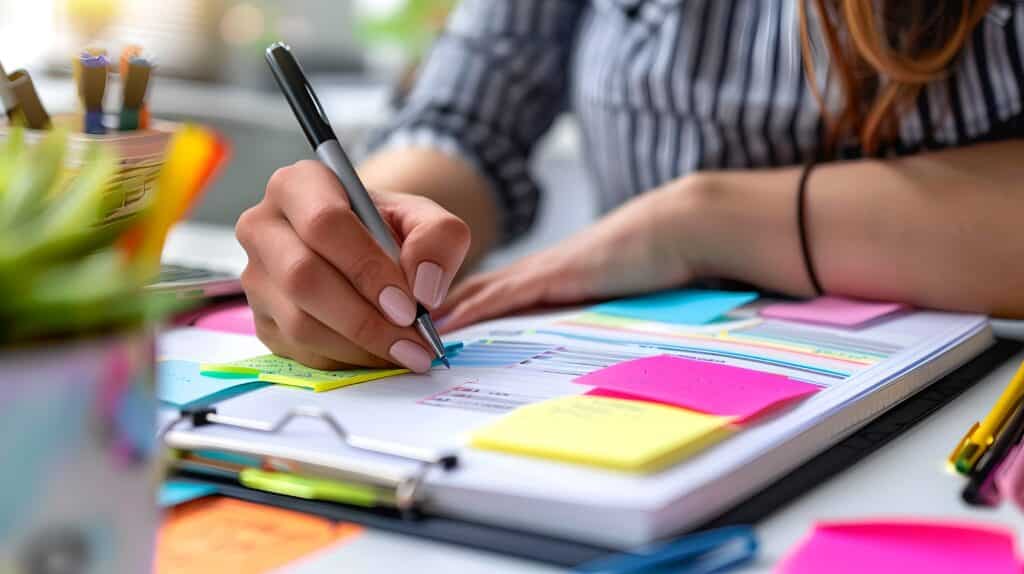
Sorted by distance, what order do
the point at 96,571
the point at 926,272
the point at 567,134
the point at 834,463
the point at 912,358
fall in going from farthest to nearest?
the point at 567,134 → the point at 926,272 → the point at 912,358 → the point at 834,463 → the point at 96,571

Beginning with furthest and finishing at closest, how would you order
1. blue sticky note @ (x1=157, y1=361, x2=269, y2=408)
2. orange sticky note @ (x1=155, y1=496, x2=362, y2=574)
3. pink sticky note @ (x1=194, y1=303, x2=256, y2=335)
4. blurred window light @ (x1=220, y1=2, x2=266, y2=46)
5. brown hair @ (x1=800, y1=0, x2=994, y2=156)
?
blurred window light @ (x1=220, y1=2, x2=266, y2=46) < brown hair @ (x1=800, y1=0, x2=994, y2=156) < pink sticky note @ (x1=194, y1=303, x2=256, y2=335) < blue sticky note @ (x1=157, y1=361, x2=269, y2=408) < orange sticky note @ (x1=155, y1=496, x2=362, y2=574)

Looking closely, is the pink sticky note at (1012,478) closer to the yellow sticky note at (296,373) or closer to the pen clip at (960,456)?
the pen clip at (960,456)

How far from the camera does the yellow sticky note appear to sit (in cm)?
46

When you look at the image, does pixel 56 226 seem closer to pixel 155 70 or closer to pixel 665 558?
pixel 665 558

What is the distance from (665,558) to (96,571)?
146 mm

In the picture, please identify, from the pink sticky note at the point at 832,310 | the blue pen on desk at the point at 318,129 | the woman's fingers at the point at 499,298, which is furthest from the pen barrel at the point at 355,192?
the pink sticky note at the point at 832,310

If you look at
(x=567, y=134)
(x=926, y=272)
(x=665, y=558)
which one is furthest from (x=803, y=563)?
(x=567, y=134)

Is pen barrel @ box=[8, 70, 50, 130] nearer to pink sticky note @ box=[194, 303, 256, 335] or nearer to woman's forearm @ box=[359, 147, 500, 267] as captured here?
pink sticky note @ box=[194, 303, 256, 335]

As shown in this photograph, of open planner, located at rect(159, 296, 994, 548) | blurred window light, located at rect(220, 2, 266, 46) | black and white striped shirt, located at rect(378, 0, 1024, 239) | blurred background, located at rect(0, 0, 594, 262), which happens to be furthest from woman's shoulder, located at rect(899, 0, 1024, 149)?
blurred window light, located at rect(220, 2, 266, 46)

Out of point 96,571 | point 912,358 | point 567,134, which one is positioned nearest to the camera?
point 96,571

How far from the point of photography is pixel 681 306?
616 mm

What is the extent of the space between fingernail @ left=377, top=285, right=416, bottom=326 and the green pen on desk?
0.40ft

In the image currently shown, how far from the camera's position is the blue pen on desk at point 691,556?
12.0 inches

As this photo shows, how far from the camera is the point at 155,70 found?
59 centimetres
